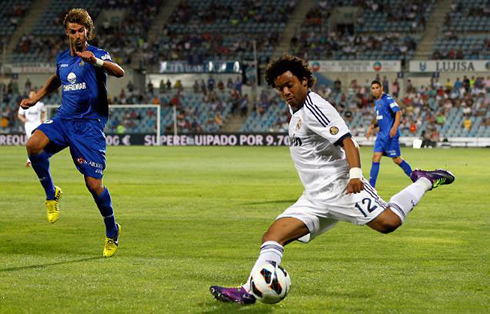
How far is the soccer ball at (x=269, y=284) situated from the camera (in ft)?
21.0

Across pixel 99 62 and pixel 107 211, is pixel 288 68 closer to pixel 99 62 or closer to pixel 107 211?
pixel 99 62

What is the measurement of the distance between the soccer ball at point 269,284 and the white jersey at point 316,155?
2.81 feet

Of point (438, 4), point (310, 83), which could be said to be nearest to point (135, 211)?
point (310, 83)

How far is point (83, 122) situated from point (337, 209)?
3.93 meters

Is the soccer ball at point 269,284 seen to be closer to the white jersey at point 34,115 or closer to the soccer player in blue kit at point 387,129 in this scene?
the soccer player in blue kit at point 387,129

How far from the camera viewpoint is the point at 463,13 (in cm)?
Answer: 5806

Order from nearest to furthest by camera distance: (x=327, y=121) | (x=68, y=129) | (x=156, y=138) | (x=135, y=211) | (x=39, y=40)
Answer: (x=327, y=121) < (x=68, y=129) < (x=135, y=211) < (x=156, y=138) < (x=39, y=40)

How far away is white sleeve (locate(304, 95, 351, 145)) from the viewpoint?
6863 mm

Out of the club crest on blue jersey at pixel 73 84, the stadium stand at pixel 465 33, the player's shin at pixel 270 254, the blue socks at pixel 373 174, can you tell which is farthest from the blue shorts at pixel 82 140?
the stadium stand at pixel 465 33

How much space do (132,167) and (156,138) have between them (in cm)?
2535

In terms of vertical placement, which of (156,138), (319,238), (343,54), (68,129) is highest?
(68,129)

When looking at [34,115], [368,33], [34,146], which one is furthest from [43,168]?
[368,33]

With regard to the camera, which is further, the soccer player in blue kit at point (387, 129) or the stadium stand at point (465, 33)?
the stadium stand at point (465, 33)

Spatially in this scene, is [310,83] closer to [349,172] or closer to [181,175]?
[349,172]
